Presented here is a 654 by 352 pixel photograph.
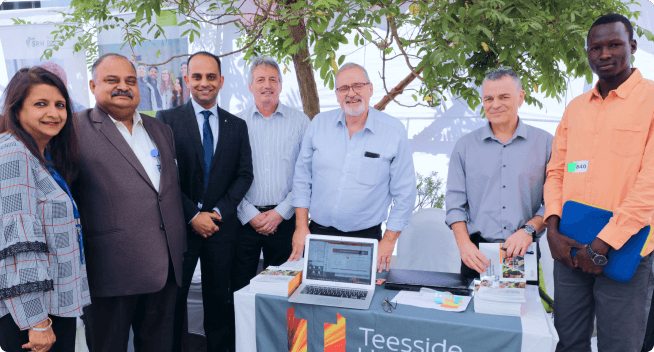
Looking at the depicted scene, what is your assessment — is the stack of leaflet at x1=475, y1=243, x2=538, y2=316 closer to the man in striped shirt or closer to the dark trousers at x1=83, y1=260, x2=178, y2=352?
the man in striped shirt

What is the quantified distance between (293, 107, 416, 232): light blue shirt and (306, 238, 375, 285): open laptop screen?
358mm

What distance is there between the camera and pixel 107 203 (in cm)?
178

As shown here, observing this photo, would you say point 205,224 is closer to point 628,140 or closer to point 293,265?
point 293,265

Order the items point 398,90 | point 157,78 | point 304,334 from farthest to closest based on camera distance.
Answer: point 157,78 → point 398,90 → point 304,334

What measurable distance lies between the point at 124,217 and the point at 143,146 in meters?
0.37

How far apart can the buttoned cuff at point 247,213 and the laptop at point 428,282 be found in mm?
941

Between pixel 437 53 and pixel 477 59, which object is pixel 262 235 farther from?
pixel 477 59

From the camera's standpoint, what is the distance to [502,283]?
1702 millimetres

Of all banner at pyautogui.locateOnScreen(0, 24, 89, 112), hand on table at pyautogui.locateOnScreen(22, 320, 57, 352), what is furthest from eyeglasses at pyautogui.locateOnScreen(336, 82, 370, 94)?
banner at pyautogui.locateOnScreen(0, 24, 89, 112)

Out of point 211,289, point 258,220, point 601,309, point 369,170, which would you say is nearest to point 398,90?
point 369,170

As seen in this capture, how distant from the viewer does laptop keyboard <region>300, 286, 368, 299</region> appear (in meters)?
1.80

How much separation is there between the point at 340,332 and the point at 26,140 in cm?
142

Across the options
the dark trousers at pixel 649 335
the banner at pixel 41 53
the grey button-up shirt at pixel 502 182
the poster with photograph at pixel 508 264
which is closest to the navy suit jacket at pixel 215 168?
the grey button-up shirt at pixel 502 182

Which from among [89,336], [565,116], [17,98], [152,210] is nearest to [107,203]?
[152,210]
